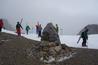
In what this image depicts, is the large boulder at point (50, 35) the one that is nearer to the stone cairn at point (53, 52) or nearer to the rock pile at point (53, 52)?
the stone cairn at point (53, 52)

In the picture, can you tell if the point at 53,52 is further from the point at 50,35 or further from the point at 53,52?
the point at 50,35

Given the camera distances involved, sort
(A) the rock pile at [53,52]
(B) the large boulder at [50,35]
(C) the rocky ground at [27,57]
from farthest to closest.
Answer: (B) the large boulder at [50,35], (A) the rock pile at [53,52], (C) the rocky ground at [27,57]

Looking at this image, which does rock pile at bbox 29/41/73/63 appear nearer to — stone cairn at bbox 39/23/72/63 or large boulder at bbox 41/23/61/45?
stone cairn at bbox 39/23/72/63

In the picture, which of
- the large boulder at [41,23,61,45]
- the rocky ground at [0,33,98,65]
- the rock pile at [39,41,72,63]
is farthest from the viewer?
the large boulder at [41,23,61,45]

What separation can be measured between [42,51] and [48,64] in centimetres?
307

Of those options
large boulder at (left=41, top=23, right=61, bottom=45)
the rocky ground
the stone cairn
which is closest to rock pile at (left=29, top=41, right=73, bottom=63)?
the stone cairn

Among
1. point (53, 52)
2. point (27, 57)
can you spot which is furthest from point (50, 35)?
point (27, 57)

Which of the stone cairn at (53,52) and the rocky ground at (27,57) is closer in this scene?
the rocky ground at (27,57)

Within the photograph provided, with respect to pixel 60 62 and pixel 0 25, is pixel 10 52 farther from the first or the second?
pixel 0 25

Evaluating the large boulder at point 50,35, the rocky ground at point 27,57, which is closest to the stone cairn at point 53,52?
the rocky ground at point 27,57

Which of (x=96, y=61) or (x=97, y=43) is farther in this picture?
(x=97, y=43)

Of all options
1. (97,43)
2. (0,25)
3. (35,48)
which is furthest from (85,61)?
(0,25)

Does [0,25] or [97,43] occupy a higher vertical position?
[0,25]

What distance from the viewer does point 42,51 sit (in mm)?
27828
